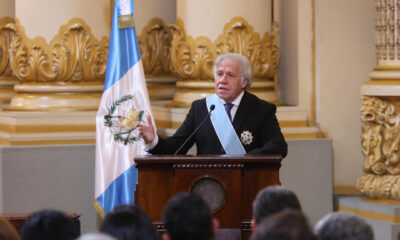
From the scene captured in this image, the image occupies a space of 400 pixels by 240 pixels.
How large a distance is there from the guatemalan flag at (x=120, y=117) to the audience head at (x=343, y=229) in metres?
4.14

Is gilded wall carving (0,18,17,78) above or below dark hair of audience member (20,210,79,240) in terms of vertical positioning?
above

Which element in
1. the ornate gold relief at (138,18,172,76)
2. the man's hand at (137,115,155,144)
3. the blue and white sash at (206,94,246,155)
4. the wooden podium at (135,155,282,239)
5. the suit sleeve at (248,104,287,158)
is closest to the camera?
the wooden podium at (135,155,282,239)

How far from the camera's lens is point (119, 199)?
7148mm

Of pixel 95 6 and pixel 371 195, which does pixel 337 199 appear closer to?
pixel 371 195

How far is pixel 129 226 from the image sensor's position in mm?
3117

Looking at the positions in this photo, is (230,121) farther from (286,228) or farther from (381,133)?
(286,228)

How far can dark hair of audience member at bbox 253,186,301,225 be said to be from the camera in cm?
353

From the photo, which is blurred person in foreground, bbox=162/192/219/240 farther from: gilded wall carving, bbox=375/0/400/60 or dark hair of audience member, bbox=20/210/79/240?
gilded wall carving, bbox=375/0/400/60

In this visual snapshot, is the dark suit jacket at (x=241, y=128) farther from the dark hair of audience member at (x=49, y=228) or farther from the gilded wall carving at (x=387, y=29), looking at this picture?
the dark hair of audience member at (x=49, y=228)

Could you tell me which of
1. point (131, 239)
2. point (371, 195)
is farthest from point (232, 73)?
point (131, 239)

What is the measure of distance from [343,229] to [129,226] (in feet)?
2.37

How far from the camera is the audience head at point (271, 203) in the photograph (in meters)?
3.53

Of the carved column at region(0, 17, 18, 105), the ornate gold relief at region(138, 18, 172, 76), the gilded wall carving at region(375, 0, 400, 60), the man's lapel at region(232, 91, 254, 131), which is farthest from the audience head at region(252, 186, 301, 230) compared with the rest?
the carved column at region(0, 17, 18, 105)

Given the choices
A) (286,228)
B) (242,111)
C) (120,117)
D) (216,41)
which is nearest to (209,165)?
(242,111)
